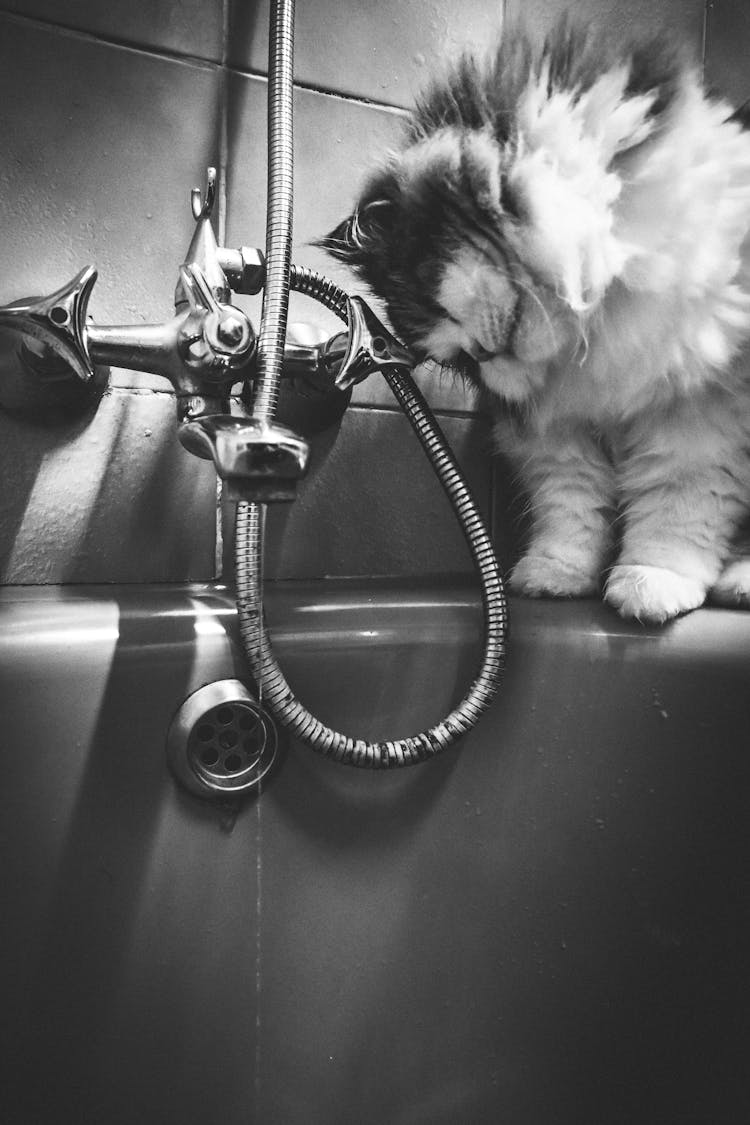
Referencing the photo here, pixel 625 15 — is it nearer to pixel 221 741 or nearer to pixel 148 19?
pixel 148 19

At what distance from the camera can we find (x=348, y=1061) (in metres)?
0.48

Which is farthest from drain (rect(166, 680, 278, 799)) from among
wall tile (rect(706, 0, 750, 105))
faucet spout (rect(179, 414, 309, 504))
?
wall tile (rect(706, 0, 750, 105))

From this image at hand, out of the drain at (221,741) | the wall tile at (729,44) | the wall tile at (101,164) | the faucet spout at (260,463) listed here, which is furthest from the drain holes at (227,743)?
the wall tile at (729,44)

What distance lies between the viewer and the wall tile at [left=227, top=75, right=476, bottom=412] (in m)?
0.69

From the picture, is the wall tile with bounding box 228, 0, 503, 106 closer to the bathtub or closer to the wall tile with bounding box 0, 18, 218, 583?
the wall tile with bounding box 0, 18, 218, 583

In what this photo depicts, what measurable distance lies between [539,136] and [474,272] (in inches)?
4.4

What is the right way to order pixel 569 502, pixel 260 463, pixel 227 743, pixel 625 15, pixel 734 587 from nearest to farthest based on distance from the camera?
pixel 260 463 < pixel 227 743 < pixel 734 587 < pixel 569 502 < pixel 625 15

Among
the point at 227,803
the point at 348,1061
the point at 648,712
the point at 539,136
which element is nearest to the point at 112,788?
the point at 227,803

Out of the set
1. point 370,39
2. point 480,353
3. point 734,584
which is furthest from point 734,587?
point 370,39

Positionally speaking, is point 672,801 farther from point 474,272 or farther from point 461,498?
point 474,272

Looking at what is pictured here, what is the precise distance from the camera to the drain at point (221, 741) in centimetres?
46

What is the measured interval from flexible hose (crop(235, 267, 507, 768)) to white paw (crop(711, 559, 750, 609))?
21 cm

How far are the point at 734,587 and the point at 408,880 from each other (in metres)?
0.33

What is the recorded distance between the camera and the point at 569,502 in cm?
73
